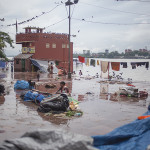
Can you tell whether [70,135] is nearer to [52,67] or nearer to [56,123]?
[56,123]

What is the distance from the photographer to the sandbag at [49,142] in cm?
297

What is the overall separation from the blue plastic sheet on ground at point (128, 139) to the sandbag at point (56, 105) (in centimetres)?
345

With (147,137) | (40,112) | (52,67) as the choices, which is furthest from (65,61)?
(147,137)

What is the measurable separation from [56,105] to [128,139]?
13.2 ft

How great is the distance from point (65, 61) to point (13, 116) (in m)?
29.2

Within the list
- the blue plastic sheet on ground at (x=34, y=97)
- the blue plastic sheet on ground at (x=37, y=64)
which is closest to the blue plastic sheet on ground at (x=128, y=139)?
the blue plastic sheet on ground at (x=34, y=97)

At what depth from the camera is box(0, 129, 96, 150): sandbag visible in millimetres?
2967

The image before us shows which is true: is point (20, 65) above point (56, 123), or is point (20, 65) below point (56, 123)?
above

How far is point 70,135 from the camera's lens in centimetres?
324

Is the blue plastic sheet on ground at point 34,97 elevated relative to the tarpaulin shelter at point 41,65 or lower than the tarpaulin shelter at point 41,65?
lower

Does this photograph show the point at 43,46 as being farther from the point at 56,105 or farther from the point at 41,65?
the point at 56,105

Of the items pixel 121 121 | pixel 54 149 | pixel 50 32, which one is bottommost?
pixel 121 121

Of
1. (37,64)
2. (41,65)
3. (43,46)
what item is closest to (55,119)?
(41,65)

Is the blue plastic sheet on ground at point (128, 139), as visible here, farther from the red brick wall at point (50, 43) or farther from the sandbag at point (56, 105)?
the red brick wall at point (50, 43)
